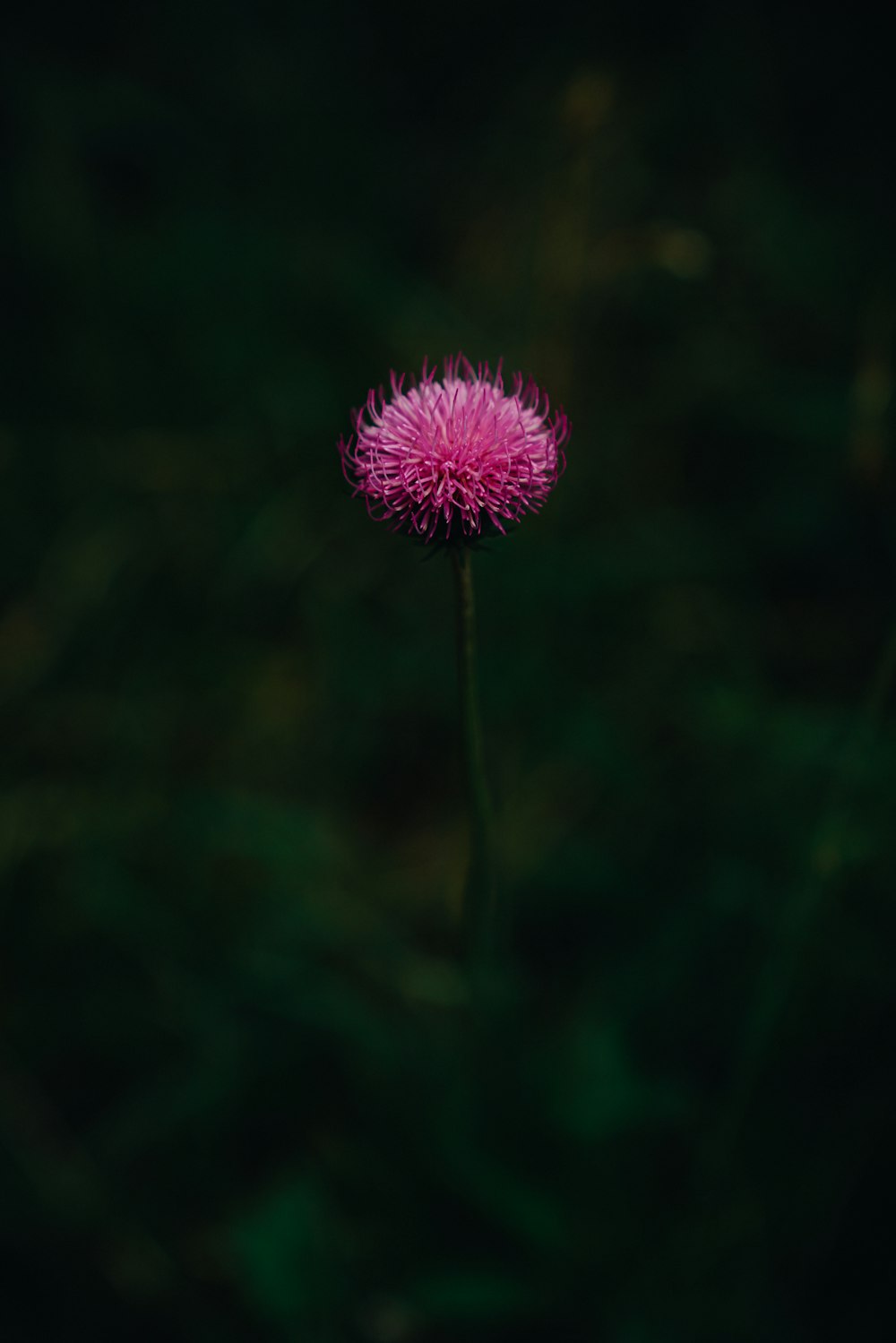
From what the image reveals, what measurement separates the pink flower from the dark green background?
1.76 feet

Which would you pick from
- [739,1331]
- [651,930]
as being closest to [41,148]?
[651,930]

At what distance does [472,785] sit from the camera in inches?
44.9

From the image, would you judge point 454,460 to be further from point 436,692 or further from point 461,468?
point 436,692

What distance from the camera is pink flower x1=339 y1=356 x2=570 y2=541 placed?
101 centimetres

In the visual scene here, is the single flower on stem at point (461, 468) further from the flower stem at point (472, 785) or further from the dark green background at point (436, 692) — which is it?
the dark green background at point (436, 692)

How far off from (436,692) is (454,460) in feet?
4.46

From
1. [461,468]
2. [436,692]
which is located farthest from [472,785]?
[436,692]

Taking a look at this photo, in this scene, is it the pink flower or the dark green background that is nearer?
the pink flower

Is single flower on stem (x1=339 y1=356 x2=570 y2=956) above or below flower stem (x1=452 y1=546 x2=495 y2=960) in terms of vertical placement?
above

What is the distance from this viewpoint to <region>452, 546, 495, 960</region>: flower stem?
102 cm

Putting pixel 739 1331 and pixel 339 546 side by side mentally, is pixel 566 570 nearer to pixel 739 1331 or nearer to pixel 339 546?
pixel 339 546

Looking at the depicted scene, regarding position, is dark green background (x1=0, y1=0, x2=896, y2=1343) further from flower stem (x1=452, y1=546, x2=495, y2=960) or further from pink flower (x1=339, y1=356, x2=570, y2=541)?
pink flower (x1=339, y1=356, x2=570, y2=541)

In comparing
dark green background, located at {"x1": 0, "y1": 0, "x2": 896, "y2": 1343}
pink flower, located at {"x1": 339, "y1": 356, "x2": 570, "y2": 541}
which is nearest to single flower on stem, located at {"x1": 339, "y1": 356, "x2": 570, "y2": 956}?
pink flower, located at {"x1": 339, "y1": 356, "x2": 570, "y2": 541}

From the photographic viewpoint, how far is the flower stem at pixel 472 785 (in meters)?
1.02
